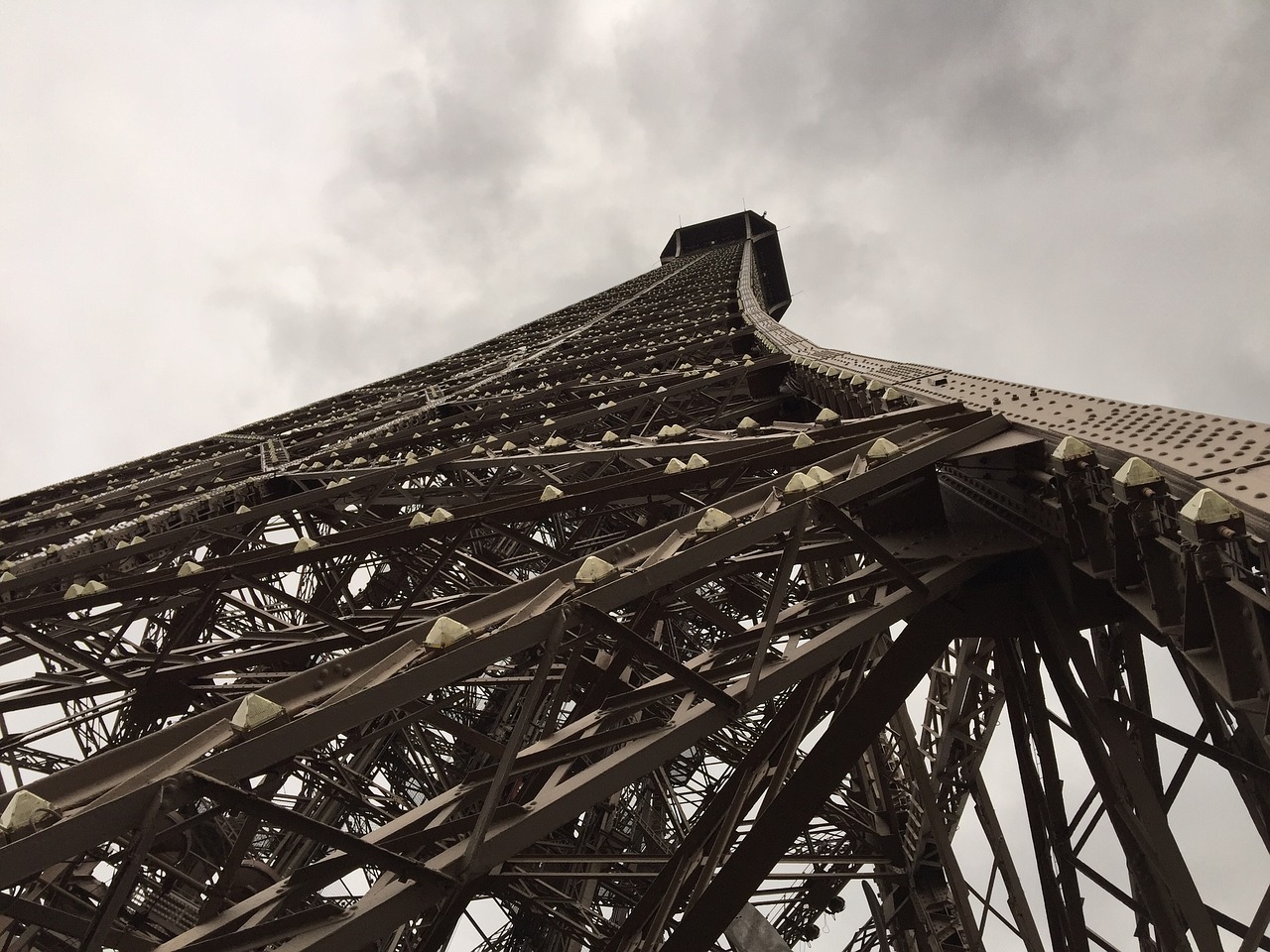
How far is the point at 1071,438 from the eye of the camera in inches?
160

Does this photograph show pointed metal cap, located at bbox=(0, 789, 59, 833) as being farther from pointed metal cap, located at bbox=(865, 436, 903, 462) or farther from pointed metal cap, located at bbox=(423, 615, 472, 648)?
pointed metal cap, located at bbox=(865, 436, 903, 462)

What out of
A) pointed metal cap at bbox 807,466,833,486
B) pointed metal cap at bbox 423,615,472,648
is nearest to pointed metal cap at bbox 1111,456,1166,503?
pointed metal cap at bbox 807,466,833,486

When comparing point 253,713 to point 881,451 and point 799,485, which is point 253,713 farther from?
point 881,451

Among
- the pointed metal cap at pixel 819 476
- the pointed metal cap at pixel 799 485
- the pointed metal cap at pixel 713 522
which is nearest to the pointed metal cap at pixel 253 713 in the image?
the pointed metal cap at pixel 713 522

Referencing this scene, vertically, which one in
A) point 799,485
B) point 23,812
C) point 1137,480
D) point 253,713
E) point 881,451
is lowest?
point 23,812

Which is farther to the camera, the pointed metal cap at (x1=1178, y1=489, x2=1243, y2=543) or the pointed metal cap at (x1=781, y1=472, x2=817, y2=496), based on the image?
the pointed metal cap at (x1=781, y1=472, x2=817, y2=496)

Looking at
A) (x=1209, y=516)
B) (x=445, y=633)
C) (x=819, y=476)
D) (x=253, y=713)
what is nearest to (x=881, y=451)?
(x=819, y=476)

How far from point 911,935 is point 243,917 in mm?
8566

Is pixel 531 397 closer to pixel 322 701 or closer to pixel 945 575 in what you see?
pixel 945 575

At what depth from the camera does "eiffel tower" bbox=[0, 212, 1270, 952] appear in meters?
2.88

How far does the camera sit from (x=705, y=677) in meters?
4.11

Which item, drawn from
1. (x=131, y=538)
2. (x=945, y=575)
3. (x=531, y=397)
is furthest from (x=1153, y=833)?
(x=531, y=397)

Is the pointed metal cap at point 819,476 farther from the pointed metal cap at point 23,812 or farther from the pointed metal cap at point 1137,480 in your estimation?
the pointed metal cap at point 23,812

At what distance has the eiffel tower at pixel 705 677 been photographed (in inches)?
113
